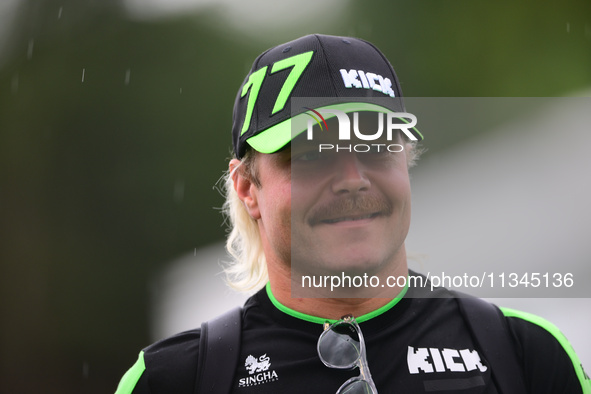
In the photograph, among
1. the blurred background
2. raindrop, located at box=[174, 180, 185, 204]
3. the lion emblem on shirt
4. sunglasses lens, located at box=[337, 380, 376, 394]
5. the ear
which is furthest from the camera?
raindrop, located at box=[174, 180, 185, 204]

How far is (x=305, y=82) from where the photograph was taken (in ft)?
5.00

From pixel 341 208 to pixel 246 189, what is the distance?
38 cm

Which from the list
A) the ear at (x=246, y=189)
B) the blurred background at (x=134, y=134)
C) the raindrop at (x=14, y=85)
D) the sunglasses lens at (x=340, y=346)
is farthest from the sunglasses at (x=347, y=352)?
the raindrop at (x=14, y=85)

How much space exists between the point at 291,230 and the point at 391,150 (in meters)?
0.34

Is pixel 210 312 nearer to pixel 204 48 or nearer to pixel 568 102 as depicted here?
pixel 204 48

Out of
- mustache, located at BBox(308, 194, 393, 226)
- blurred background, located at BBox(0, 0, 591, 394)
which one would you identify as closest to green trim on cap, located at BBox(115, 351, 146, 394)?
mustache, located at BBox(308, 194, 393, 226)

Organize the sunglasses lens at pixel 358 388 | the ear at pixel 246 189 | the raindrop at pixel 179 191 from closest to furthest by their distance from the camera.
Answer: the sunglasses lens at pixel 358 388 < the ear at pixel 246 189 < the raindrop at pixel 179 191

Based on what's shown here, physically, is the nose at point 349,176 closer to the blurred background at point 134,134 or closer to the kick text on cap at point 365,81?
the kick text on cap at point 365,81

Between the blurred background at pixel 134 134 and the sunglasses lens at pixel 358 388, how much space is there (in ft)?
7.27

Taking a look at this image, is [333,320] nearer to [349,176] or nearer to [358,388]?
[358,388]

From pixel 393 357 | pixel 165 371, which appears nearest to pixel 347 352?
pixel 393 357

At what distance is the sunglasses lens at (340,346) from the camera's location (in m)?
1.41

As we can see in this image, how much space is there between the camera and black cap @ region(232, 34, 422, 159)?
4.95 feet

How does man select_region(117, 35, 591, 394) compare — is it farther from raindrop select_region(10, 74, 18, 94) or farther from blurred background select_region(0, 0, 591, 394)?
raindrop select_region(10, 74, 18, 94)
